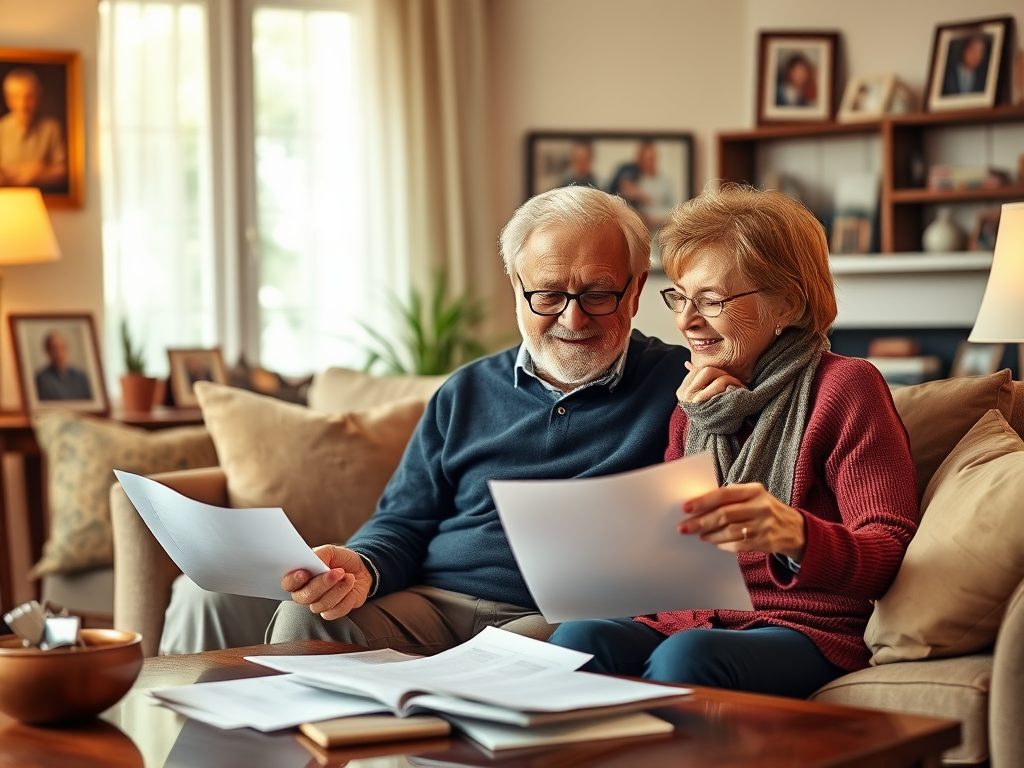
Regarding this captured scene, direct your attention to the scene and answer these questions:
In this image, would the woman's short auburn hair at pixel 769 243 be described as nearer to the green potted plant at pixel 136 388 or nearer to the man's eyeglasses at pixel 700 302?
the man's eyeglasses at pixel 700 302

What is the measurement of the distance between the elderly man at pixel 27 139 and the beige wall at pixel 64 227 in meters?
0.11

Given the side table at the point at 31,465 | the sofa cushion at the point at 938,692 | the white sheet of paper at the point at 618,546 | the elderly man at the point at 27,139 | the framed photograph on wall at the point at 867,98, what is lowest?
the side table at the point at 31,465

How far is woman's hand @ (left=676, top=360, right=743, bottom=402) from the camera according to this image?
5.96 ft

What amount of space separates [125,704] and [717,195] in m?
1.10

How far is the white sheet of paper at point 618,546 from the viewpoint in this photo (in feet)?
4.31

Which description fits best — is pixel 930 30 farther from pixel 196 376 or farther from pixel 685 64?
pixel 196 376

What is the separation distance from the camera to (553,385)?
Answer: 219 centimetres

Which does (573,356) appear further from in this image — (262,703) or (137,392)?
(137,392)

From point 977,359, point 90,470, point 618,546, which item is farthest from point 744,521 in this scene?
point 977,359

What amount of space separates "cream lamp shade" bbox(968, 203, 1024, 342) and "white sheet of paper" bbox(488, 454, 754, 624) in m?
1.41

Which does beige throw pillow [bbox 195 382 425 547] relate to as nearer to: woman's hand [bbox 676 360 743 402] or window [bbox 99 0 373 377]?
woman's hand [bbox 676 360 743 402]

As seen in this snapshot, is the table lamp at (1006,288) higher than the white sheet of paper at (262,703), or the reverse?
the table lamp at (1006,288)

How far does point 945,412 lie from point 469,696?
110 centimetres

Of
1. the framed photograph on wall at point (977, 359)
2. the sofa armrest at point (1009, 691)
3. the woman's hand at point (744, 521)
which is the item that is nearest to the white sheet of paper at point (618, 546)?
the woman's hand at point (744, 521)
